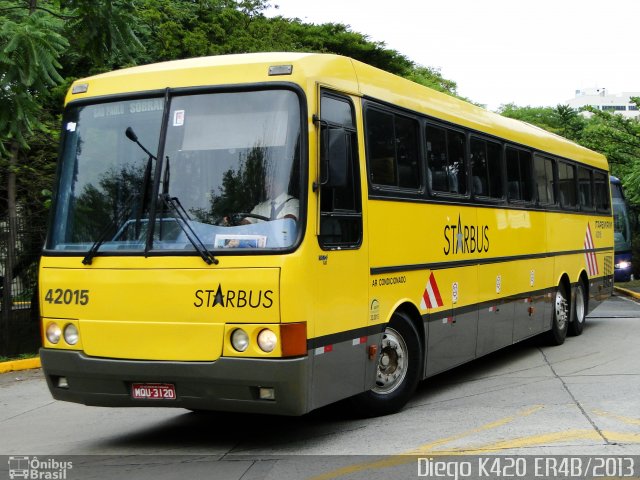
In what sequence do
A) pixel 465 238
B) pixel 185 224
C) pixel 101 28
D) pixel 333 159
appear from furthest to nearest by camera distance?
pixel 101 28
pixel 465 238
pixel 333 159
pixel 185 224

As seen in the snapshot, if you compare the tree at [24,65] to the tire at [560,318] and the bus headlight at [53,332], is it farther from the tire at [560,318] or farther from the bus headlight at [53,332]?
the tire at [560,318]

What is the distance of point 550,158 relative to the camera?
563 inches

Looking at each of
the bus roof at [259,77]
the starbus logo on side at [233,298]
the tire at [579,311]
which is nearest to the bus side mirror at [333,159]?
the bus roof at [259,77]

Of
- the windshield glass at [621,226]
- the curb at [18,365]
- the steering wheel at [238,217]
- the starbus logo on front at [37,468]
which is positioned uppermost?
the windshield glass at [621,226]

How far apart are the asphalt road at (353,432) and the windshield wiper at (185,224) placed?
1.61 m

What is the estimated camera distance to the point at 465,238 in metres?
10.3

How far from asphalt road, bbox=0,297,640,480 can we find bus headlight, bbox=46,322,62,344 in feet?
3.23

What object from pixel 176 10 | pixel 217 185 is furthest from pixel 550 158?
pixel 176 10

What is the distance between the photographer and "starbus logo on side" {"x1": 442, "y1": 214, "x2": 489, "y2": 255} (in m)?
9.83

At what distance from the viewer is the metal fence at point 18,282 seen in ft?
48.1

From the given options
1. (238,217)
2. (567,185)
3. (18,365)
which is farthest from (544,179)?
(18,365)

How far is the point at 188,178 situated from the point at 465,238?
4.19m

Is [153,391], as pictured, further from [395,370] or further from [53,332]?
[395,370]

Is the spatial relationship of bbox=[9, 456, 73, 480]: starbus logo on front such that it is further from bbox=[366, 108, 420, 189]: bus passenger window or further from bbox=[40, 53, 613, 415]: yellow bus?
bbox=[366, 108, 420, 189]: bus passenger window
